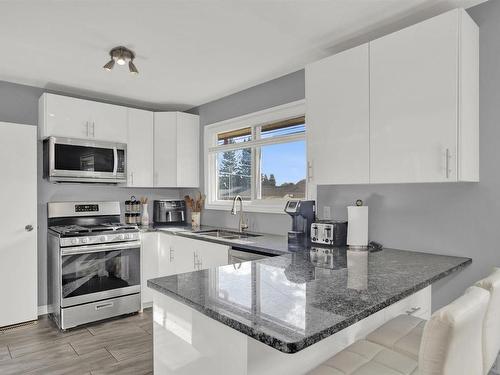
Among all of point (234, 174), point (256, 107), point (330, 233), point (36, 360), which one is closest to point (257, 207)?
point (234, 174)

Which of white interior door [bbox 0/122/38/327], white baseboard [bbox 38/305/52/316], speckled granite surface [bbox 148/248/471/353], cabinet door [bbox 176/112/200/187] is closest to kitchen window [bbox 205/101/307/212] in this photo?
cabinet door [bbox 176/112/200/187]

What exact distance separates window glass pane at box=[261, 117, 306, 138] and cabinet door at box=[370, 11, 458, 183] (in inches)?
42.4

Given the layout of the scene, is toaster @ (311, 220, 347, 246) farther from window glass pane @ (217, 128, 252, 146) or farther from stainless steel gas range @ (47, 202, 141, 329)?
stainless steel gas range @ (47, 202, 141, 329)

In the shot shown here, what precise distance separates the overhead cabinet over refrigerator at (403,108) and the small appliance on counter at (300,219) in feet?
1.02

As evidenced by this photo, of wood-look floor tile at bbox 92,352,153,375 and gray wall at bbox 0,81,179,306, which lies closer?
wood-look floor tile at bbox 92,352,153,375

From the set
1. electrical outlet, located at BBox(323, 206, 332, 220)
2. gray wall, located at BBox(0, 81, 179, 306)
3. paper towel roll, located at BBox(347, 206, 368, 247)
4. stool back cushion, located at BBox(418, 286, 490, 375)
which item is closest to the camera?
stool back cushion, located at BBox(418, 286, 490, 375)

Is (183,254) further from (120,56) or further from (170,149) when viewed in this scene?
(120,56)

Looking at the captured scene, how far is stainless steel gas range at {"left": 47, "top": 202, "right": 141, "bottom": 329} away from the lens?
10.2 ft

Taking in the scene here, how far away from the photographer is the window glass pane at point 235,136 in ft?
12.1

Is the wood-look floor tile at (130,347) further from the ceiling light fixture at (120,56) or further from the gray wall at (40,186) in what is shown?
the ceiling light fixture at (120,56)

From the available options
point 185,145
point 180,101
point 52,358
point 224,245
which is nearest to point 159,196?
point 185,145

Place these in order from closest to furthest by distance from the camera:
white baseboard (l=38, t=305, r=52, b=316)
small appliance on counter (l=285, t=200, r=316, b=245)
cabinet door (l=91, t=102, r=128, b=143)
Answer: small appliance on counter (l=285, t=200, r=316, b=245) → white baseboard (l=38, t=305, r=52, b=316) → cabinet door (l=91, t=102, r=128, b=143)

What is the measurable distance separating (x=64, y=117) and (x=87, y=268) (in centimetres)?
150

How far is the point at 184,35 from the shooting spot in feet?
7.77
